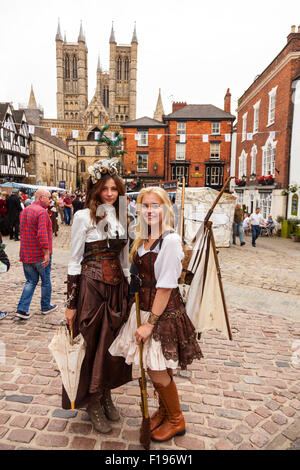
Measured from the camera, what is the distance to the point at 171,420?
8.45 feet

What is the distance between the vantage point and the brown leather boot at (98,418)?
2.62m

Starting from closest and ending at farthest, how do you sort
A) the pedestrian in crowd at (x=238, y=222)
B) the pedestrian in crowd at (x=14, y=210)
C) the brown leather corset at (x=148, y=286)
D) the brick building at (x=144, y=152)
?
the brown leather corset at (x=148, y=286) < the pedestrian in crowd at (x=14, y=210) < the pedestrian in crowd at (x=238, y=222) < the brick building at (x=144, y=152)

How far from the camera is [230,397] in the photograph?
10.6 ft

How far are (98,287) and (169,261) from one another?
69 centimetres

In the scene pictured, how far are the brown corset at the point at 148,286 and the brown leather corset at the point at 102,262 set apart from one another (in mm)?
252

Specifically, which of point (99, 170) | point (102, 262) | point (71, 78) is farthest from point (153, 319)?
point (71, 78)

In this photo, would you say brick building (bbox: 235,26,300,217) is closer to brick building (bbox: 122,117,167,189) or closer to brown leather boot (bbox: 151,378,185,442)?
brick building (bbox: 122,117,167,189)

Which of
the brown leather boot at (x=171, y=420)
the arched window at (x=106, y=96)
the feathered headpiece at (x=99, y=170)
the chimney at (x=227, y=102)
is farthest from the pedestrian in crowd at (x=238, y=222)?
the arched window at (x=106, y=96)

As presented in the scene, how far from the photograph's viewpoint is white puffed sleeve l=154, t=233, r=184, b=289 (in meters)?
2.21

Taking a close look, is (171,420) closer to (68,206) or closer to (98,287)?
(98,287)

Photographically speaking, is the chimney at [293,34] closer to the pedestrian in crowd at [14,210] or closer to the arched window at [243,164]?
the arched window at [243,164]

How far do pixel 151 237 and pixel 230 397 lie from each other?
211 centimetres

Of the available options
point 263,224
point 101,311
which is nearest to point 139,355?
point 101,311

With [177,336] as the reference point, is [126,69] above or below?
above
